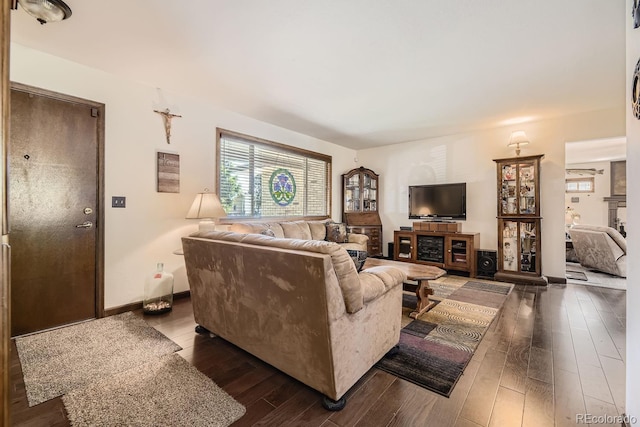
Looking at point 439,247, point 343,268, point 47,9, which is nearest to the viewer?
point 343,268

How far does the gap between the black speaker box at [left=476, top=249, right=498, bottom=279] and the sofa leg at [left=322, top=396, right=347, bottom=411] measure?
389 centimetres

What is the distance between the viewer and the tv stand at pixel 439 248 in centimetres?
455

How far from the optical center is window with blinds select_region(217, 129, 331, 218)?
3934 mm

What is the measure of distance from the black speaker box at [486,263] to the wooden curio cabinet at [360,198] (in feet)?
6.13

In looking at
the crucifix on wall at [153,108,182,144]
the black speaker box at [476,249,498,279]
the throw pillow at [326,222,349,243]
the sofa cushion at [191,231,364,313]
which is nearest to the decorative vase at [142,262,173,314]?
the crucifix on wall at [153,108,182,144]

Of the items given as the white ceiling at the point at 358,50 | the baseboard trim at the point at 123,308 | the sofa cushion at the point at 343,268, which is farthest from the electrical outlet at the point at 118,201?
the sofa cushion at the point at 343,268

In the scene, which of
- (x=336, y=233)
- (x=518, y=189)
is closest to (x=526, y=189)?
(x=518, y=189)

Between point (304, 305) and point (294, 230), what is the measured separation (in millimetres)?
2750

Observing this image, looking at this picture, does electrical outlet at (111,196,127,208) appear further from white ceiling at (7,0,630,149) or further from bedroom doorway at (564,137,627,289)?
bedroom doorway at (564,137,627,289)

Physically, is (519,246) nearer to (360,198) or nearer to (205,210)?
(360,198)

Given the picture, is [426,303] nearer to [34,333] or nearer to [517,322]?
[517,322]

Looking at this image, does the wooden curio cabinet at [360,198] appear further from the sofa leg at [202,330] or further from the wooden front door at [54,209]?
the wooden front door at [54,209]

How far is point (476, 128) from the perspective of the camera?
4652 millimetres

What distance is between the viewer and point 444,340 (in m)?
2.31
